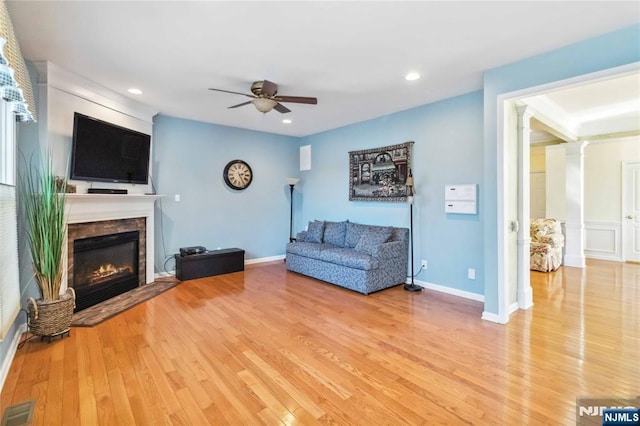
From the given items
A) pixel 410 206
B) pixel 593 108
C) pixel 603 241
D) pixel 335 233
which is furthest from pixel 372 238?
pixel 603 241

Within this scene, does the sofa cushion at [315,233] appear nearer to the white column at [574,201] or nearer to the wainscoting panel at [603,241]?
the white column at [574,201]

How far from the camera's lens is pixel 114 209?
3764 millimetres

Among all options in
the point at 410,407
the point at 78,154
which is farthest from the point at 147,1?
the point at 410,407

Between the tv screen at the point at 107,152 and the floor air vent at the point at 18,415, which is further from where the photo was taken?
the tv screen at the point at 107,152

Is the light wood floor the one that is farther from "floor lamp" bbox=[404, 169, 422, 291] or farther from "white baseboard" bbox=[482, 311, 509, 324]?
"floor lamp" bbox=[404, 169, 422, 291]

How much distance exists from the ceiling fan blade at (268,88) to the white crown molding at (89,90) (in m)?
2.02

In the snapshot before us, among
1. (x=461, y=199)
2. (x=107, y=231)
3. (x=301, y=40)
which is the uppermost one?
(x=301, y=40)

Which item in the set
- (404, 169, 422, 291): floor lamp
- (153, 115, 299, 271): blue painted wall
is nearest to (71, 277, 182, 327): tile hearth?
(153, 115, 299, 271): blue painted wall

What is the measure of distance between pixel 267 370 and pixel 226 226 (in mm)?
3618

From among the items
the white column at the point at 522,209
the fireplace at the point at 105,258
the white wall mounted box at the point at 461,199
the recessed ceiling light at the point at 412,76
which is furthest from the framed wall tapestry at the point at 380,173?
the fireplace at the point at 105,258

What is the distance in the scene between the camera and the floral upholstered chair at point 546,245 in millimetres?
5207

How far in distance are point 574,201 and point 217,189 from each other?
6.88 meters

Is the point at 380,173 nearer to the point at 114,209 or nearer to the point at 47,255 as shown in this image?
the point at 114,209

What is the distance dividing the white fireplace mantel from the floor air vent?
1470 millimetres
